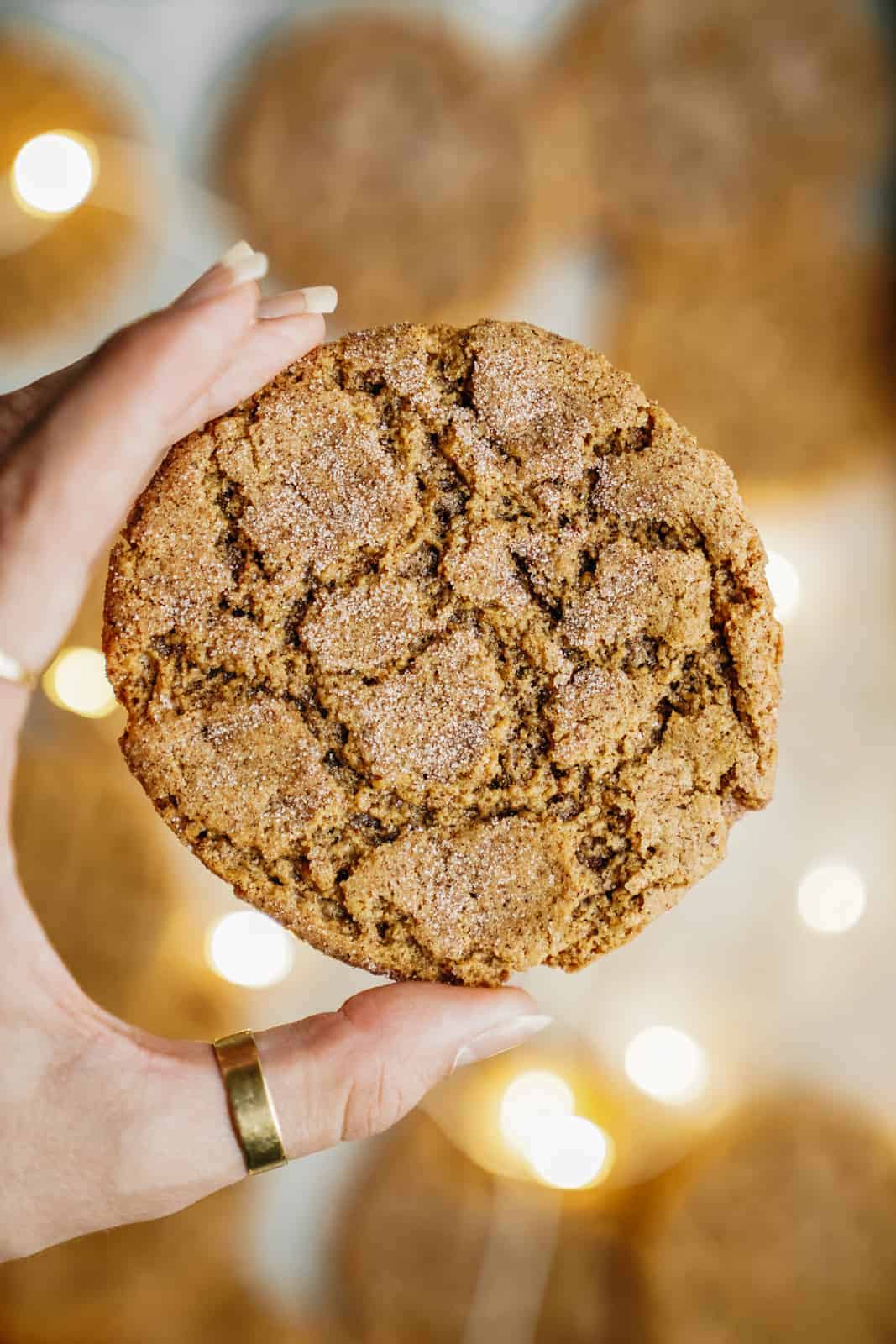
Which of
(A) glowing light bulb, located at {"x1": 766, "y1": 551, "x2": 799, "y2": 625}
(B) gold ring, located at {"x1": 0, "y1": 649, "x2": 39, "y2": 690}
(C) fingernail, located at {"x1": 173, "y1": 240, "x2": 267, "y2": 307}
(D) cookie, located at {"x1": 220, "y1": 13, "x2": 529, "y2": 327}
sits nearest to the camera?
(B) gold ring, located at {"x1": 0, "y1": 649, "x2": 39, "y2": 690}

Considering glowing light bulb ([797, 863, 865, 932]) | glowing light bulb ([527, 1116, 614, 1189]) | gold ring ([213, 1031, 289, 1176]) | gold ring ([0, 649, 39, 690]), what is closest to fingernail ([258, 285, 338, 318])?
gold ring ([0, 649, 39, 690])

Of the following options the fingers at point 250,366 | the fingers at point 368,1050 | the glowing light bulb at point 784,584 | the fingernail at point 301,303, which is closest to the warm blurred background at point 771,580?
the glowing light bulb at point 784,584

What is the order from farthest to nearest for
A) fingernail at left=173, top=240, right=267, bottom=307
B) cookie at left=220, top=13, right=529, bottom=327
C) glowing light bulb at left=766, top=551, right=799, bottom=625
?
glowing light bulb at left=766, top=551, right=799, bottom=625, cookie at left=220, top=13, right=529, bottom=327, fingernail at left=173, top=240, right=267, bottom=307

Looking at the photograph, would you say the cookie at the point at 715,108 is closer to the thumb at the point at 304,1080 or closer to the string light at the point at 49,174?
the string light at the point at 49,174

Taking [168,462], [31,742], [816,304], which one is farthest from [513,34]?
[31,742]

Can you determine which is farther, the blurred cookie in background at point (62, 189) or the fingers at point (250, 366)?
the blurred cookie in background at point (62, 189)

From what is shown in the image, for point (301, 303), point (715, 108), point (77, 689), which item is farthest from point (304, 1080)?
point (715, 108)

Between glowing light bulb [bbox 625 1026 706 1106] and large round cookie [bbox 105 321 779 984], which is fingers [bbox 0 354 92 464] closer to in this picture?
large round cookie [bbox 105 321 779 984]
